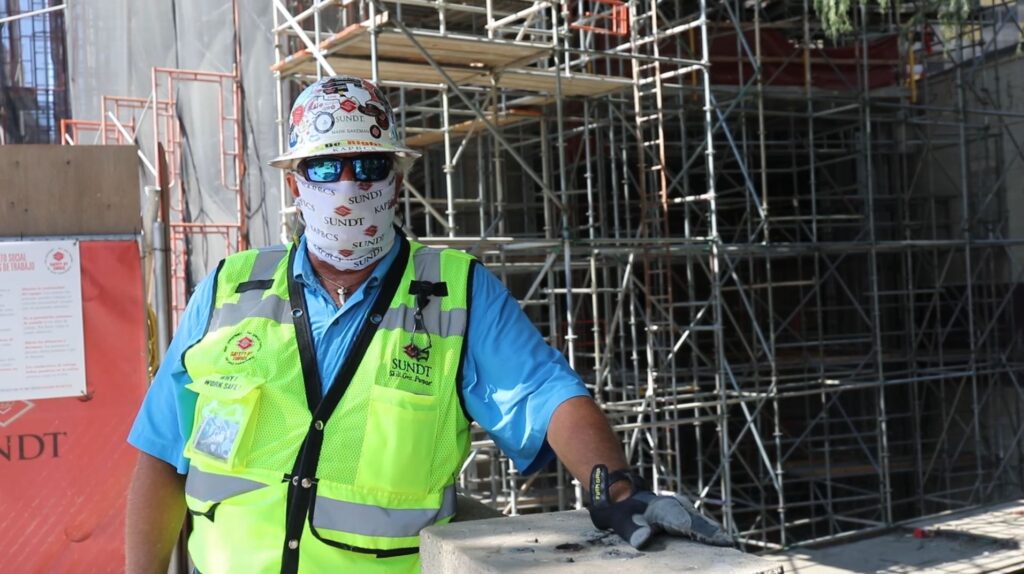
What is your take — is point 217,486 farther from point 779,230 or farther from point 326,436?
point 779,230

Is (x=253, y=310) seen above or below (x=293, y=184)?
below

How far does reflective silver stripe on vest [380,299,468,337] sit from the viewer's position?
2248 mm

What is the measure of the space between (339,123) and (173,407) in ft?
2.35

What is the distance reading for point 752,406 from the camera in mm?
15195

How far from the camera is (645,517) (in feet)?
5.83

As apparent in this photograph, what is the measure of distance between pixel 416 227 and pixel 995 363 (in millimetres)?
7782

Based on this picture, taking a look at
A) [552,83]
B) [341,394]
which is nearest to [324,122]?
[341,394]

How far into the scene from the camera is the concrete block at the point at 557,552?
1611 millimetres

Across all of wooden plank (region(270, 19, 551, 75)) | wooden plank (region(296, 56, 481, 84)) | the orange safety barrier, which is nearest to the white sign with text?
wooden plank (region(270, 19, 551, 75))

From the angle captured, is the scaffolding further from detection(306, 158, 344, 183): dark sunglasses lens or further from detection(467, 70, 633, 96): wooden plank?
detection(306, 158, 344, 183): dark sunglasses lens

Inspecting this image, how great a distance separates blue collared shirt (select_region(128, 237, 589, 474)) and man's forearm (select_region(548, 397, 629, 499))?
2 centimetres

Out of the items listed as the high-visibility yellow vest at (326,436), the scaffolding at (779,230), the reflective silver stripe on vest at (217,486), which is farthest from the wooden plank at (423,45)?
the reflective silver stripe on vest at (217,486)

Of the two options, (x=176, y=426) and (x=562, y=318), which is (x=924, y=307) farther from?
(x=176, y=426)

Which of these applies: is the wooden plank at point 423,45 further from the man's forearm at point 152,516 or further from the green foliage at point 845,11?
the man's forearm at point 152,516
